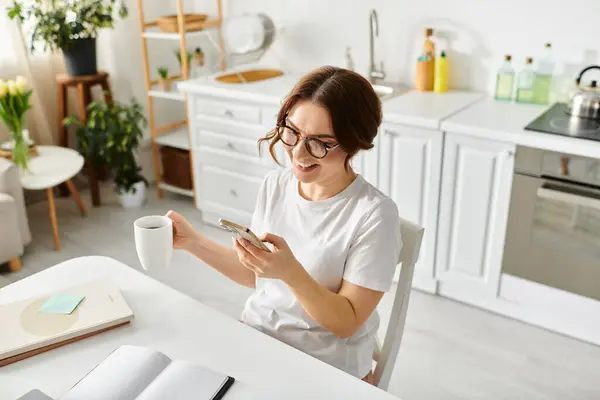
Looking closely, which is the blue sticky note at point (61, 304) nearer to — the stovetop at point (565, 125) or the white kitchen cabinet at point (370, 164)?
the white kitchen cabinet at point (370, 164)

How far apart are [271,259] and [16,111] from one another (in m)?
2.52

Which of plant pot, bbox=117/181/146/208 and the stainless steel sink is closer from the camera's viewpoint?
the stainless steel sink

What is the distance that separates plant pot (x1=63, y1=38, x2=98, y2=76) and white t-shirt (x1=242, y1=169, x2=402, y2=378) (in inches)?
99.6

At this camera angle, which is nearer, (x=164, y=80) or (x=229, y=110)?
(x=229, y=110)

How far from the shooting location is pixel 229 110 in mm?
3121

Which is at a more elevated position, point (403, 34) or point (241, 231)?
point (403, 34)

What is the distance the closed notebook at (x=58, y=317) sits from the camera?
1153mm

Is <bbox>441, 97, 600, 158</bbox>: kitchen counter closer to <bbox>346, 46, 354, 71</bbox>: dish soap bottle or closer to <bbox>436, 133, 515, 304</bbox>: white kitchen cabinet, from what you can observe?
<bbox>436, 133, 515, 304</bbox>: white kitchen cabinet

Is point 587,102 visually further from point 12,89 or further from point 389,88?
point 12,89

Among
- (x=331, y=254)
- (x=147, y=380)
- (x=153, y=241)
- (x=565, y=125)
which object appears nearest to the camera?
(x=147, y=380)

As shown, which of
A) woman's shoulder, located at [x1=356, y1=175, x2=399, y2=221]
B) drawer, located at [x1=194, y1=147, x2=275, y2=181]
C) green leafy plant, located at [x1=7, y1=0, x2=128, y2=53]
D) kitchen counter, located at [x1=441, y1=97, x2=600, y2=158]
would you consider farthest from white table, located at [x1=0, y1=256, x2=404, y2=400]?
green leafy plant, located at [x1=7, y1=0, x2=128, y2=53]

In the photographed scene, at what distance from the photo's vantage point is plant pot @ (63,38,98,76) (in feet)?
11.5

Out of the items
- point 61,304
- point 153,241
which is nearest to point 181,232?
point 153,241

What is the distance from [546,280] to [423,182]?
625 millimetres
